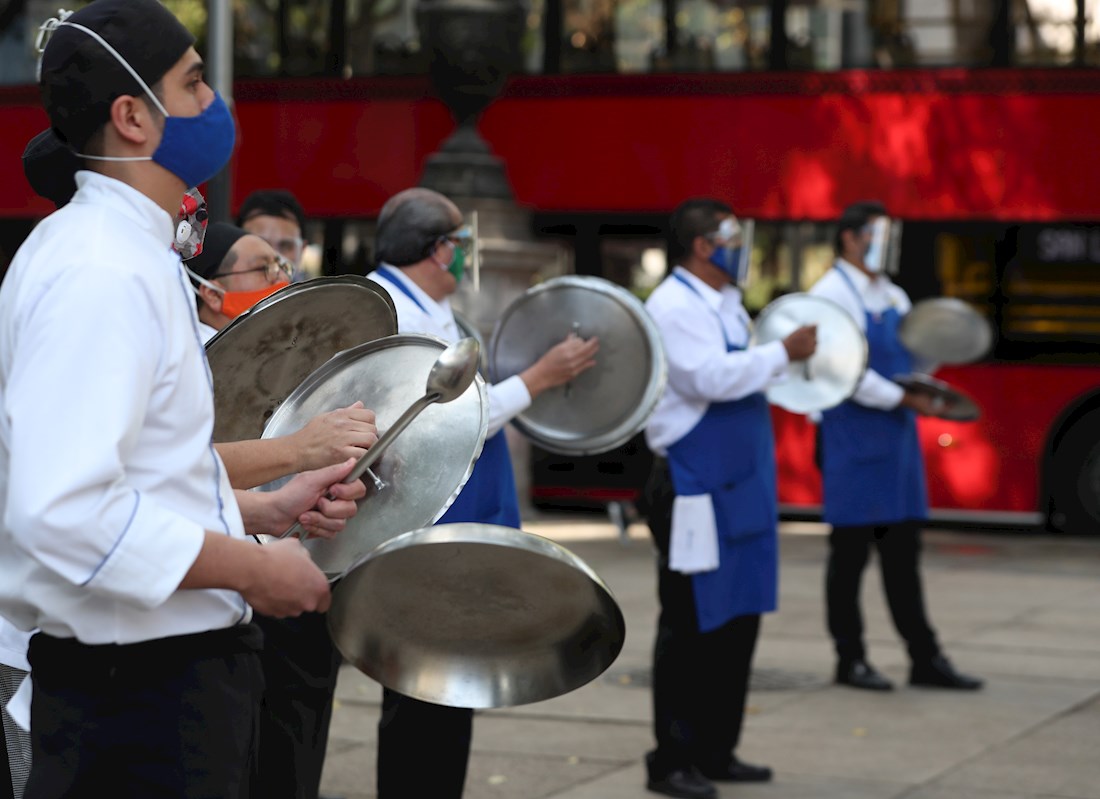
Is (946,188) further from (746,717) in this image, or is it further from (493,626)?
(493,626)

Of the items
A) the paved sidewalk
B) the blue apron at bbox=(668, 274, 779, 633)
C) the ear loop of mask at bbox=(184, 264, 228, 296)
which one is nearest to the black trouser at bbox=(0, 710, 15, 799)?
the ear loop of mask at bbox=(184, 264, 228, 296)

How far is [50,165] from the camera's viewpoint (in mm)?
3182

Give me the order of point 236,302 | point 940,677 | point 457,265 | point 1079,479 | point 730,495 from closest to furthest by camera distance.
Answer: point 236,302
point 457,265
point 730,495
point 940,677
point 1079,479

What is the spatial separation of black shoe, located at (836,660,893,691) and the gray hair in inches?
150

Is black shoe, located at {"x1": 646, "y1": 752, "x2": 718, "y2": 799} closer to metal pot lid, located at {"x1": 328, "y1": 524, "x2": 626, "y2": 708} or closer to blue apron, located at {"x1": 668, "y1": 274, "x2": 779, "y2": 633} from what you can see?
blue apron, located at {"x1": 668, "y1": 274, "x2": 779, "y2": 633}

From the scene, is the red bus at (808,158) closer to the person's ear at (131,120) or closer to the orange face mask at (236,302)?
the orange face mask at (236,302)

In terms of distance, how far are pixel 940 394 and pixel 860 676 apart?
47.6 inches

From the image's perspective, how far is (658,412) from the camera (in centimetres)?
623

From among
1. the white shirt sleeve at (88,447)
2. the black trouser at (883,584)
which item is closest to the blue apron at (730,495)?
the black trouser at (883,584)

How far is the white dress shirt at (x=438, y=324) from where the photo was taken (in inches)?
184

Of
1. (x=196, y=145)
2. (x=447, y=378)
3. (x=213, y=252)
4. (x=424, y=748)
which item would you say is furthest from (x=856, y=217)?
(x=196, y=145)

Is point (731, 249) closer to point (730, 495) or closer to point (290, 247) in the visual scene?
point (730, 495)

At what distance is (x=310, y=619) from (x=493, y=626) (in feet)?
5.77

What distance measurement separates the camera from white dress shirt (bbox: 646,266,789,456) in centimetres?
602
